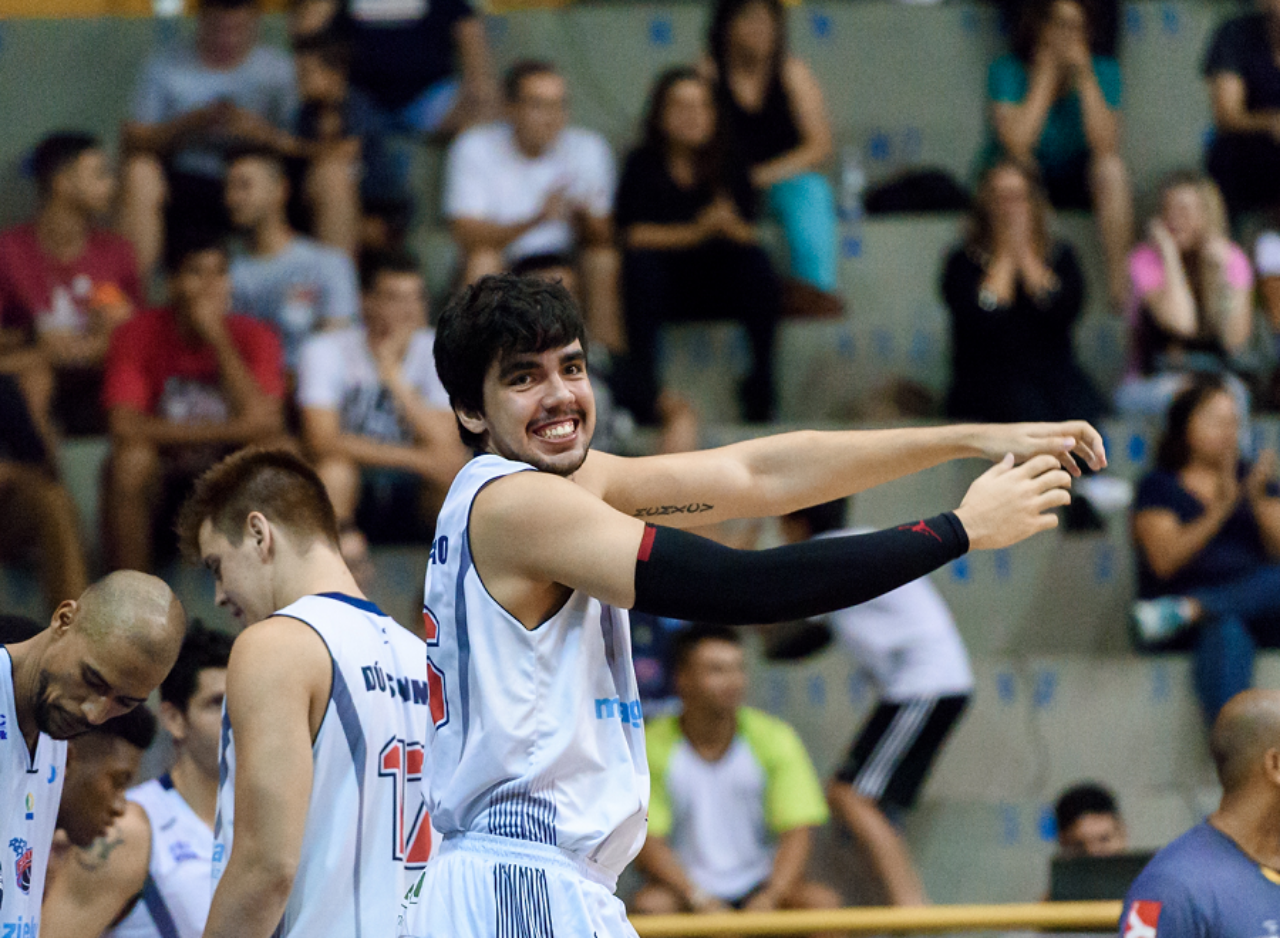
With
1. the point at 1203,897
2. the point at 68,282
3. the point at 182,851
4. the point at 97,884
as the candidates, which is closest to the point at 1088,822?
the point at 1203,897

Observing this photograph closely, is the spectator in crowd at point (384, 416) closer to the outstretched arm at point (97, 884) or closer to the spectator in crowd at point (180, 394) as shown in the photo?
the spectator in crowd at point (180, 394)

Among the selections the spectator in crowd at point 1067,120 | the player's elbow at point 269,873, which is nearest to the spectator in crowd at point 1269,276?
the spectator in crowd at point 1067,120

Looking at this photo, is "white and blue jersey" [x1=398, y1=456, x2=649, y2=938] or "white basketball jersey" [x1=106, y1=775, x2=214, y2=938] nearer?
"white and blue jersey" [x1=398, y1=456, x2=649, y2=938]

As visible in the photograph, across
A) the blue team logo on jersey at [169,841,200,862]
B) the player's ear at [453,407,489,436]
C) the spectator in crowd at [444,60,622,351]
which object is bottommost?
the blue team logo on jersey at [169,841,200,862]

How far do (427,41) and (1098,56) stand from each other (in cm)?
399

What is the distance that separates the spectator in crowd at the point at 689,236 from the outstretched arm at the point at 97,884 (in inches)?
180

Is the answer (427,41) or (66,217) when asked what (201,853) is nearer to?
(66,217)

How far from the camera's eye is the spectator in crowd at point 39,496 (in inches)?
301

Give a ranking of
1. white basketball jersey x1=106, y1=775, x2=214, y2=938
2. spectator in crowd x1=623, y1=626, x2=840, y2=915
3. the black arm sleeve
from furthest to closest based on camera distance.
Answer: spectator in crowd x1=623, y1=626, x2=840, y2=915
white basketball jersey x1=106, y1=775, x2=214, y2=938
the black arm sleeve

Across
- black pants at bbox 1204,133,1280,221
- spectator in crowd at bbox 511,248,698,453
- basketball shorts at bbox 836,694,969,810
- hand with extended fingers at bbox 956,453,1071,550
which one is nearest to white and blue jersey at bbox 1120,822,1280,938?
hand with extended fingers at bbox 956,453,1071,550

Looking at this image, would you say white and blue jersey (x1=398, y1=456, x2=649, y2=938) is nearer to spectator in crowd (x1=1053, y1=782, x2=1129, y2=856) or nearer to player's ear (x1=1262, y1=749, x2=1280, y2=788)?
player's ear (x1=1262, y1=749, x2=1280, y2=788)

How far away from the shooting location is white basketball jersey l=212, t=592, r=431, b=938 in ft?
11.1

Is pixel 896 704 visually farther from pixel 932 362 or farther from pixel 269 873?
pixel 269 873

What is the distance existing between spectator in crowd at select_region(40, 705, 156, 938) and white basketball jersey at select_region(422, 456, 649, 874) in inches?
53.5
